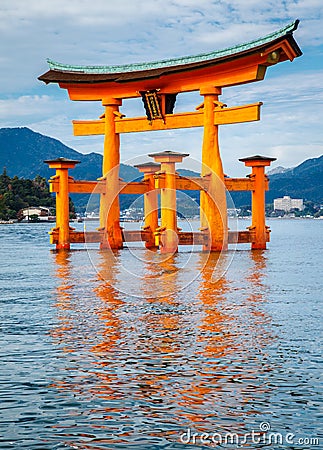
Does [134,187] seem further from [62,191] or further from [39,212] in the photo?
[39,212]

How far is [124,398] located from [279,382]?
5.16ft

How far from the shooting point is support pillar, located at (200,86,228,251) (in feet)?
76.5

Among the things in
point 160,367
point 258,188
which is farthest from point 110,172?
point 160,367

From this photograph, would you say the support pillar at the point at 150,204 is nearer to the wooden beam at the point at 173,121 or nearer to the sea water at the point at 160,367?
the wooden beam at the point at 173,121

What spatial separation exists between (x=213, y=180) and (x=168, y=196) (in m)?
1.59

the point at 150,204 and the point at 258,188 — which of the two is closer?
the point at 258,188

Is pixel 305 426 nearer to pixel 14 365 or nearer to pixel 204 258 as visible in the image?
pixel 14 365

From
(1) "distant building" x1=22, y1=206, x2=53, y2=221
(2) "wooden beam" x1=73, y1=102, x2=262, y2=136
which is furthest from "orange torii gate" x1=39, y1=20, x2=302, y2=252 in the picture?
(1) "distant building" x1=22, y1=206, x2=53, y2=221

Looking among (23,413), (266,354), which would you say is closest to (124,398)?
(23,413)

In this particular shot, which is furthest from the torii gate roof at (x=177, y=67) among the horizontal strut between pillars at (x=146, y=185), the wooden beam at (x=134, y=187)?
the wooden beam at (x=134, y=187)

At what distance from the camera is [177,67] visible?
2347cm

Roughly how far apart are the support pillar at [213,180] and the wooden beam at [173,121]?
30 centimetres

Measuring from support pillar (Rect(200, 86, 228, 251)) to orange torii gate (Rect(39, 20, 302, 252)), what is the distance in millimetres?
33

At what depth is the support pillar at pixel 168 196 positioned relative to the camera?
914 inches
